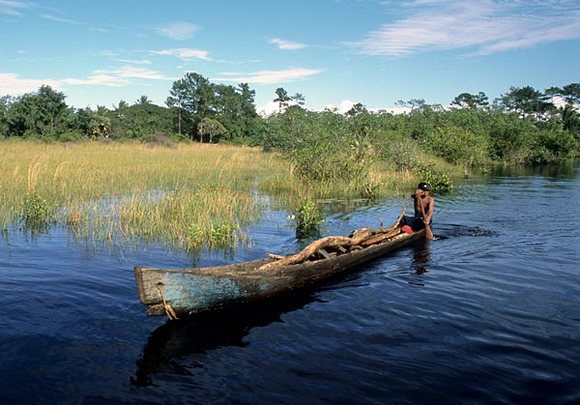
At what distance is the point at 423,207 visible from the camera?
10.9 meters

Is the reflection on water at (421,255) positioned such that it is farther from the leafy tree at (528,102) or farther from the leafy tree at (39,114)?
the leafy tree at (528,102)

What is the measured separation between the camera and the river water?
4.38 meters

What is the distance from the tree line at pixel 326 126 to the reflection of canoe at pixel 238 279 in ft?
32.4

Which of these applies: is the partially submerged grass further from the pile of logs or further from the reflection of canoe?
the reflection of canoe

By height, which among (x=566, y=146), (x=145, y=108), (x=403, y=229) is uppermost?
(x=145, y=108)

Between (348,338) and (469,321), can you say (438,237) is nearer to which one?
(469,321)

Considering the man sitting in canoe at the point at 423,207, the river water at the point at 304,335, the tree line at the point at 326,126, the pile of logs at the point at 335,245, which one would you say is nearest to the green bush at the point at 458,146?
the tree line at the point at 326,126

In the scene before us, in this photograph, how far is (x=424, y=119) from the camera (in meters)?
39.8

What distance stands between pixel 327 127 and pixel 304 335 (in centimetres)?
1918

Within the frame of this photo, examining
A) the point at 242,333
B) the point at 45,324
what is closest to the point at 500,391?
the point at 242,333

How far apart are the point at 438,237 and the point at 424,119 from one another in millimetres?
30592

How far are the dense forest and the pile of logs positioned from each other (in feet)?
25.8

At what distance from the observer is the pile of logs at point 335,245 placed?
273 inches

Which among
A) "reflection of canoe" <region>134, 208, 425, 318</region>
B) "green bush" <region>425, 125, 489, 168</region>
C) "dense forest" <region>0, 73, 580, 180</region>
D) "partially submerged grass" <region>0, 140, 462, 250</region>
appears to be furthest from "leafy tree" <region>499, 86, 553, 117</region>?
"reflection of canoe" <region>134, 208, 425, 318</region>
